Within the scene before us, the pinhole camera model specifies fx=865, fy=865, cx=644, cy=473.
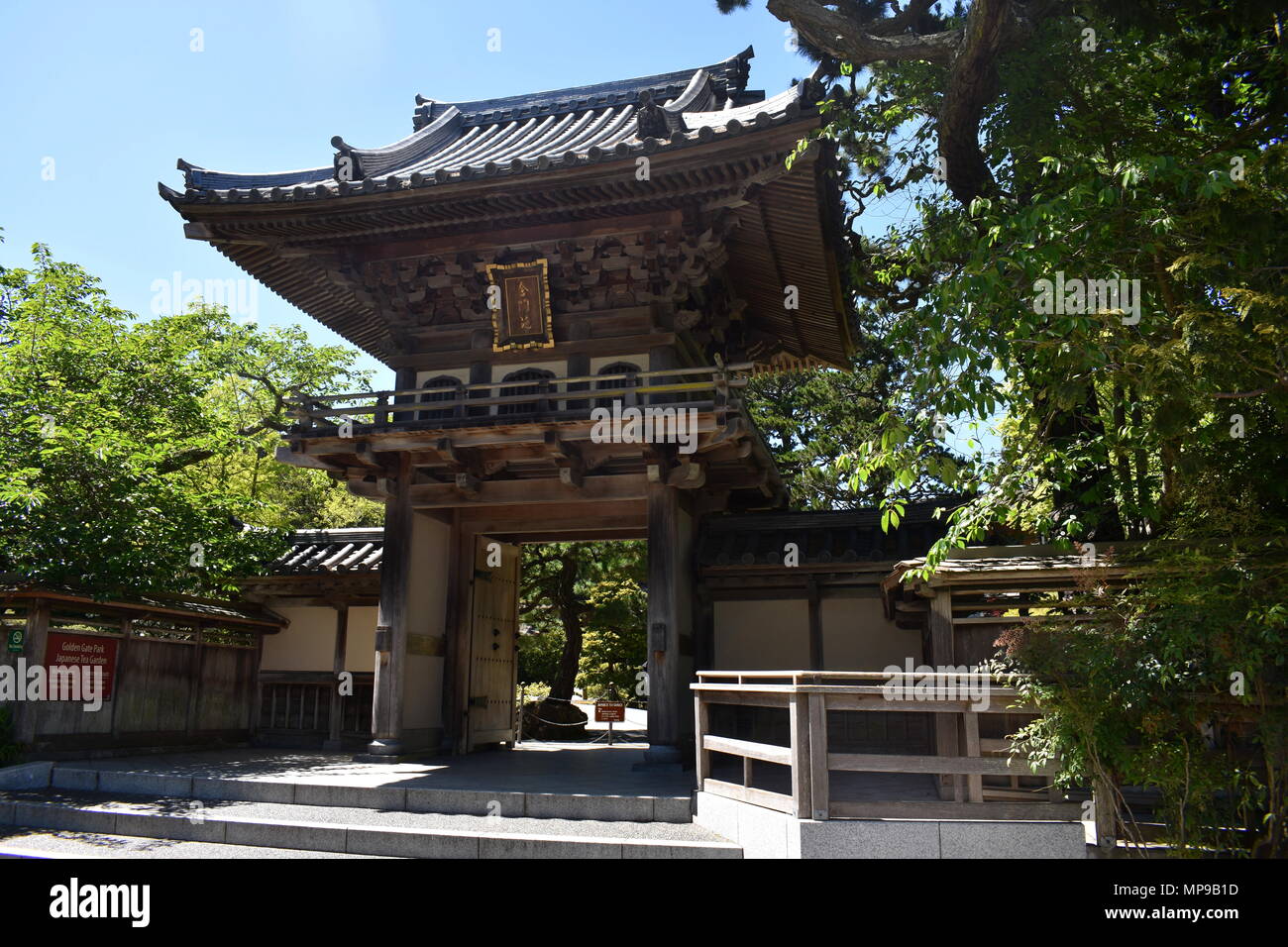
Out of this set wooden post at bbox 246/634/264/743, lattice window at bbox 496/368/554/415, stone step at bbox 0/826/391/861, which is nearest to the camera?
stone step at bbox 0/826/391/861

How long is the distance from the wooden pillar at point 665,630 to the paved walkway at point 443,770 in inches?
16.8

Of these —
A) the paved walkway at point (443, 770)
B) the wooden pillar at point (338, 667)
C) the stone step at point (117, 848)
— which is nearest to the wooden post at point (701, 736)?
the paved walkway at point (443, 770)

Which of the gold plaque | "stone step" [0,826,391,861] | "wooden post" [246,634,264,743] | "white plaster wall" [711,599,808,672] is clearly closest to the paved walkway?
"wooden post" [246,634,264,743]

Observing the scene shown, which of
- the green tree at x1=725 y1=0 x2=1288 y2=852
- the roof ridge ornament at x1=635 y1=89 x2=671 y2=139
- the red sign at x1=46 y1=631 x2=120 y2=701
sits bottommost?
the red sign at x1=46 y1=631 x2=120 y2=701

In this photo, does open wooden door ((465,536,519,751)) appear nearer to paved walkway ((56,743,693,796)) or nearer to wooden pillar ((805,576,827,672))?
paved walkway ((56,743,693,796))

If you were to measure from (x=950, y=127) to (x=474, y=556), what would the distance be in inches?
331

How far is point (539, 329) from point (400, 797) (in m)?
5.89

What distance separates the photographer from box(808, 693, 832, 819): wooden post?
20.7ft

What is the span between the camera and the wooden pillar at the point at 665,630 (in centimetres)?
1003

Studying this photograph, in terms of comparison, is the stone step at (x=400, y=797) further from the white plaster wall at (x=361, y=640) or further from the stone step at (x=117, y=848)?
the white plaster wall at (x=361, y=640)

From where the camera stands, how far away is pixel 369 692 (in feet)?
45.3

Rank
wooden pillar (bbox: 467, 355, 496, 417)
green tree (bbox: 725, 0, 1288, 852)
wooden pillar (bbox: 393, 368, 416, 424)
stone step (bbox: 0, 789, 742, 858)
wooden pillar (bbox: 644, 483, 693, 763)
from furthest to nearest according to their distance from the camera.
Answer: wooden pillar (bbox: 393, 368, 416, 424), wooden pillar (bbox: 467, 355, 496, 417), wooden pillar (bbox: 644, 483, 693, 763), stone step (bbox: 0, 789, 742, 858), green tree (bbox: 725, 0, 1288, 852)

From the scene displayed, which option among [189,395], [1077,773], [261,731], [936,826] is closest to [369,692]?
[261,731]
